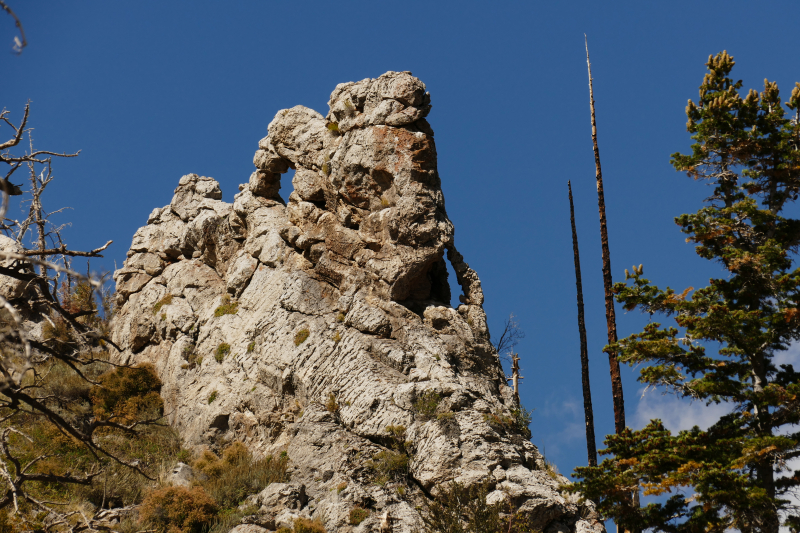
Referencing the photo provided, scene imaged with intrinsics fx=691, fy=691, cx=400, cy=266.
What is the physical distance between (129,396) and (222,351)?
4.42 m

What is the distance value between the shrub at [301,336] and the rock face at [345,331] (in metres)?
0.08

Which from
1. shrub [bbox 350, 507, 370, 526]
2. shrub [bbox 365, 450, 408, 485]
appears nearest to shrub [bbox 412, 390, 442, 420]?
shrub [bbox 365, 450, 408, 485]

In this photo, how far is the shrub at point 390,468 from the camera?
62.0 feet

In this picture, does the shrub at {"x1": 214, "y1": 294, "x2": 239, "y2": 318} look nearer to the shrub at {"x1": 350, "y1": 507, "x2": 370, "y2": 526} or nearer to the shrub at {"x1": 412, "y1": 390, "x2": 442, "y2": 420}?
the shrub at {"x1": 412, "y1": 390, "x2": 442, "y2": 420}

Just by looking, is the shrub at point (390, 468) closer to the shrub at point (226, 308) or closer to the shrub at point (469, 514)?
the shrub at point (469, 514)

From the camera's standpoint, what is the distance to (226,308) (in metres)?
27.3

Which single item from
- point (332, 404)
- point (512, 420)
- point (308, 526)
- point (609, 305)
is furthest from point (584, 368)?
point (308, 526)

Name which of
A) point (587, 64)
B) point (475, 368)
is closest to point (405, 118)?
point (475, 368)

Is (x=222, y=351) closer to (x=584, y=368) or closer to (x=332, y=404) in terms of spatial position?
(x=332, y=404)

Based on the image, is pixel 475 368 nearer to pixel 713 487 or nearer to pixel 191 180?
pixel 713 487

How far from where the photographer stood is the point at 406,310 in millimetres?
23094

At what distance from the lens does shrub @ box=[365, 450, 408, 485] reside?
18.9 m

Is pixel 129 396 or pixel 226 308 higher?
pixel 226 308

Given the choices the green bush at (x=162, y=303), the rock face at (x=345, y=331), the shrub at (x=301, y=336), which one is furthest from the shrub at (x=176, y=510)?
the green bush at (x=162, y=303)
